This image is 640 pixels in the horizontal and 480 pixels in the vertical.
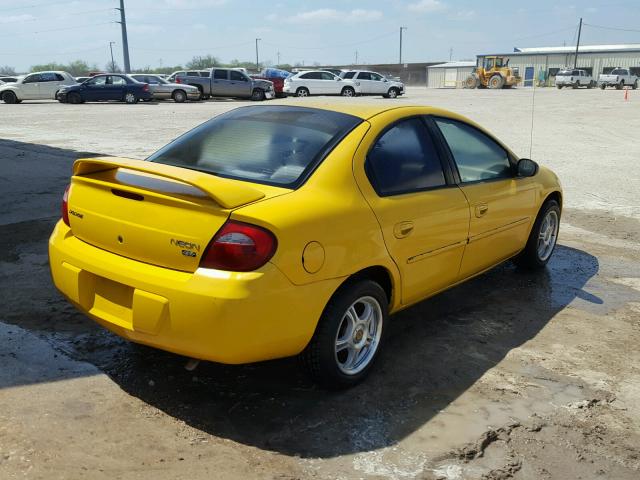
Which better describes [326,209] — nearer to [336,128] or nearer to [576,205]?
[336,128]

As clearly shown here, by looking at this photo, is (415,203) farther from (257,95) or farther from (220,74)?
(220,74)

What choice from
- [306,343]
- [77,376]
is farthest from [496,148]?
[77,376]

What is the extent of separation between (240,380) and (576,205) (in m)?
6.42

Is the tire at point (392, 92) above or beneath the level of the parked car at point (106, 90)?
beneath

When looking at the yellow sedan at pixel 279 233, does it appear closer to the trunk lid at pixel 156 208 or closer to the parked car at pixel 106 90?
the trunk lid at pixel 156 208

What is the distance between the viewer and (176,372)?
351cm

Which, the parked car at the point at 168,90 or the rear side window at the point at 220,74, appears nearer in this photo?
the parked car at the point at 168,90

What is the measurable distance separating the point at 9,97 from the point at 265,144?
Answer: 31.1 metres

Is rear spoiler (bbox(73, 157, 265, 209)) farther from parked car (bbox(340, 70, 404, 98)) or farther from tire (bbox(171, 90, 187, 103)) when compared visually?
parked car (bbox(340, 70, 404, 98))

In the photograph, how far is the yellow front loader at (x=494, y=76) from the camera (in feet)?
173

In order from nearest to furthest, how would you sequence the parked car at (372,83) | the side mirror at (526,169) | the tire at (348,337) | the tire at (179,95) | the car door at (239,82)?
the tire at (348,337), the side mirror at (526,169), the tire at (179,95), the car door at (239,82), the parked car at (372,83)

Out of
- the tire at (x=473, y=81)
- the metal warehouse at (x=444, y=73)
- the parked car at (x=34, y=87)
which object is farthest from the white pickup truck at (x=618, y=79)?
the parked car at (x=34, y=87)

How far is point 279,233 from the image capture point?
2.81 meters

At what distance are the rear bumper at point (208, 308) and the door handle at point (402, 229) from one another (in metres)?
0.56
